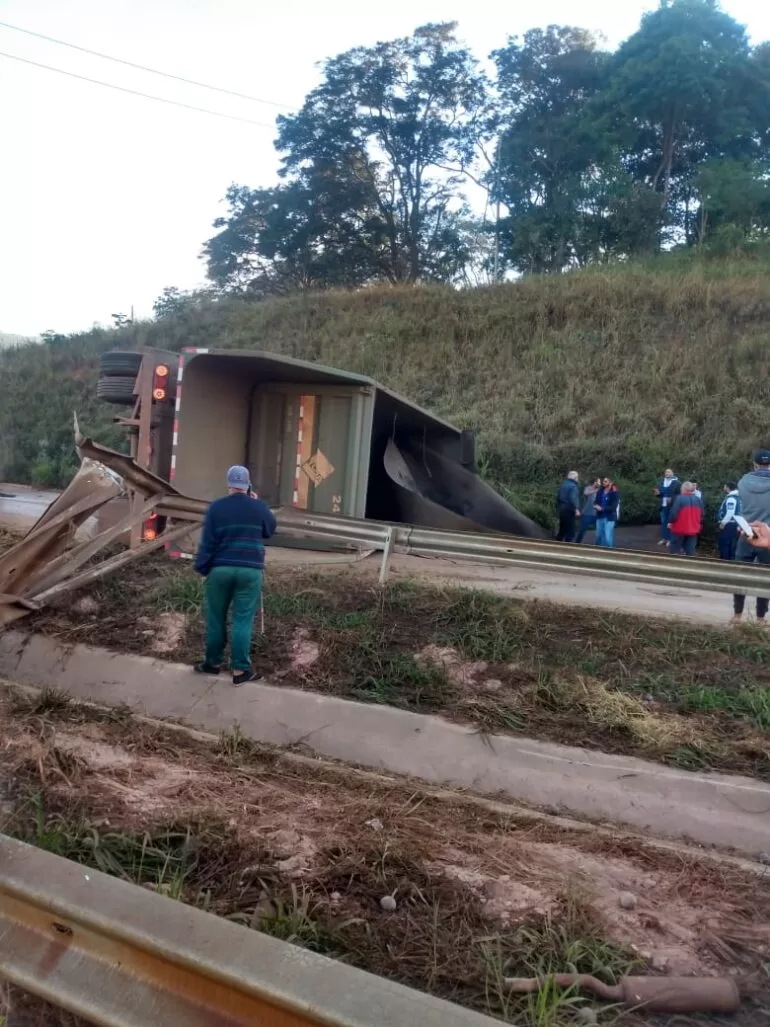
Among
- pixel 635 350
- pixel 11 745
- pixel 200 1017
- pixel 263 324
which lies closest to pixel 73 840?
pixel 11 745

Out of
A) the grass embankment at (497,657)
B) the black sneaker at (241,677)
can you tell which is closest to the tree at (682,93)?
the grass embankment at (497,657)

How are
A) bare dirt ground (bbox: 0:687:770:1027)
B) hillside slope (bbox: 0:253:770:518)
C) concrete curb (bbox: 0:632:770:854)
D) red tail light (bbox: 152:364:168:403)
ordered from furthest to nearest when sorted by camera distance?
hillside slope (bbox: 0:253:770:518)
red tail light (bbox: 152:364:168:403)
concrete curb (bbox: 0:632:770:854)
bare dirt ground (bbox: 0:687:770:1027)

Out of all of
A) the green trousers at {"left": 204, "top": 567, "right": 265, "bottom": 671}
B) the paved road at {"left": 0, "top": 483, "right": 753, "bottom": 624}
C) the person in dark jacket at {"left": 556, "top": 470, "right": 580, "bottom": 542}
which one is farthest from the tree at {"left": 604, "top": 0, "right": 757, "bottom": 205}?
the green trousers at {"left": 204, "top": 567, "right": 265, "bottom": 671}

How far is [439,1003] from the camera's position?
2043 millimetres

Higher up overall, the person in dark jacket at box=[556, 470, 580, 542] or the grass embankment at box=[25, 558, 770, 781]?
the person in dark jacket at box=[556, 470, 580, 542]

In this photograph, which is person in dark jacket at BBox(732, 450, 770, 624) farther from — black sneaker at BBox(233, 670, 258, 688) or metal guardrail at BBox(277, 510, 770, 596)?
black sneaker at BBox(233, 670, 258, 688)

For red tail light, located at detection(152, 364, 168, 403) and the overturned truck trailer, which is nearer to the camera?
red tail light, located at detection(152, 364, 168, 403)

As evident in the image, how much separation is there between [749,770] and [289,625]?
348cm

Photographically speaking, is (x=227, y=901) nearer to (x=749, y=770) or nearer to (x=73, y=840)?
(x=73, y=840)

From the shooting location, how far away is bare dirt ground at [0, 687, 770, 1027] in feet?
10.7

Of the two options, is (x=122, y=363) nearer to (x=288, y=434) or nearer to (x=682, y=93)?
→ (x=288, y=434)

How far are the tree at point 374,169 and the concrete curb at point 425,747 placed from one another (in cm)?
3799

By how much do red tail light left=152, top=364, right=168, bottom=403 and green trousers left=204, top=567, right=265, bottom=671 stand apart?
404 centimetres

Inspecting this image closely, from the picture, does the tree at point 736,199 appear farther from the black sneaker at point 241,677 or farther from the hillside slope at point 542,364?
the black sneaker at point 241,677
